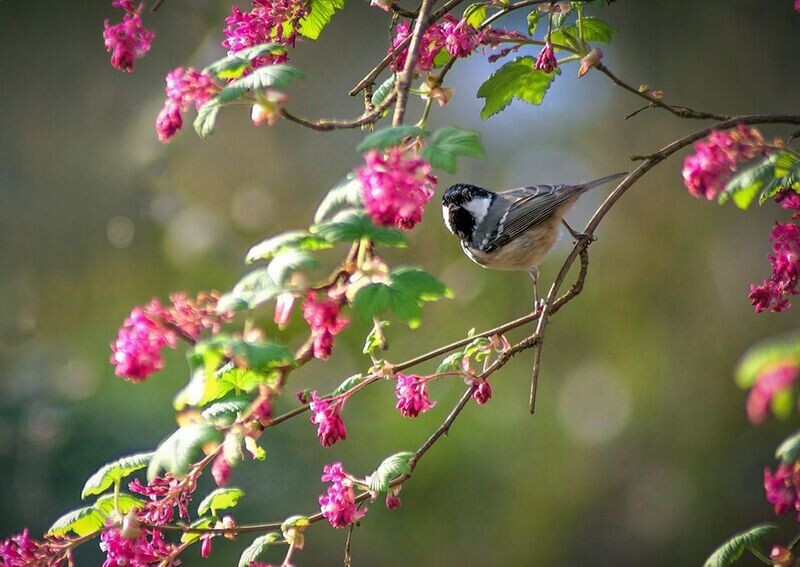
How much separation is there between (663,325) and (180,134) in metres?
1.88

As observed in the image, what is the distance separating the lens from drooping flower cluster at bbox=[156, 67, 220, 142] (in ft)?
3.17

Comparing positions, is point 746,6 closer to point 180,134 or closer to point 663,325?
point 663,325

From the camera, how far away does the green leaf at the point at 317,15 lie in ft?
4.15

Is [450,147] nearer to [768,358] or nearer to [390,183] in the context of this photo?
[390,183]

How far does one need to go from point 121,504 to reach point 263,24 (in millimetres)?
601

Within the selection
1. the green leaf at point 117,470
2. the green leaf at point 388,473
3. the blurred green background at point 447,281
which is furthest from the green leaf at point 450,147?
the blurred green background at point 447,281

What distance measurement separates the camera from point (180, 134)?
3.46 meters

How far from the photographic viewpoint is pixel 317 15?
1.30 meters

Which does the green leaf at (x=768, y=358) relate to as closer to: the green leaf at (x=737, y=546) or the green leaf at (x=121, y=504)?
the green leaf at (x=737, y=546)

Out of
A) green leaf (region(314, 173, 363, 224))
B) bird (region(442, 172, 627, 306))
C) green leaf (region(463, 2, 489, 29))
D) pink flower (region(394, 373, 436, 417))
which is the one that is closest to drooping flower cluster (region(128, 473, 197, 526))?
pink flower (region(394, 373, 436, 417))

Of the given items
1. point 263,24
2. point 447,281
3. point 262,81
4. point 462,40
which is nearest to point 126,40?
point 263,24

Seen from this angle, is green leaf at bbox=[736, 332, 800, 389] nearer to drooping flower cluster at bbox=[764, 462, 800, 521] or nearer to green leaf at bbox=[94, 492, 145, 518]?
drooping flower cluster at bbox=[764, 462, 800, 521]

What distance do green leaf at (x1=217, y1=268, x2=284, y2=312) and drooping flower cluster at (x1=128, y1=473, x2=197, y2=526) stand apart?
11.3 inches

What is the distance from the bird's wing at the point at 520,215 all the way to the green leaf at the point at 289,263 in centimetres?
98
